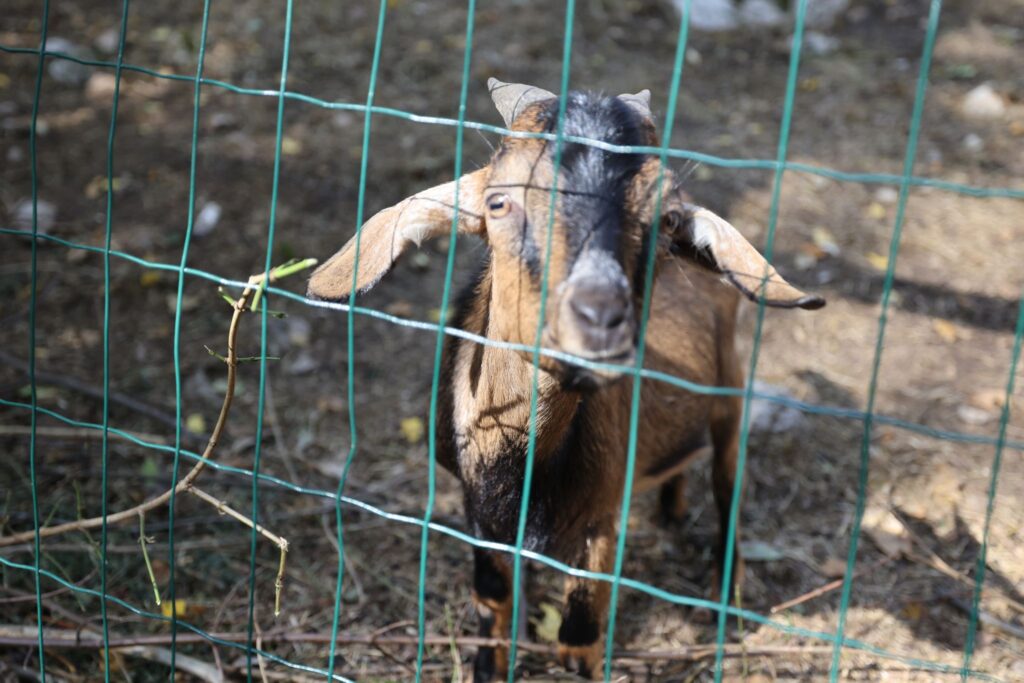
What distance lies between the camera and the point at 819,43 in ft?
28.1

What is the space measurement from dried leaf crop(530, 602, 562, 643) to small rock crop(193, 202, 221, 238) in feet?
10.7

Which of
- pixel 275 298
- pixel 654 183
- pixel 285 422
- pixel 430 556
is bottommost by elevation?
pixel 430 556

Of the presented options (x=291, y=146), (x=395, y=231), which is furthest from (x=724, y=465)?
(x=291, y=146)

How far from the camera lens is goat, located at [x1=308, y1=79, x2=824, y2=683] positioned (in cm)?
226

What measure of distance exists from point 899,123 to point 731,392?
21.9 feet

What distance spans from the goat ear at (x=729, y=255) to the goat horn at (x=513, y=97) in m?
0.56

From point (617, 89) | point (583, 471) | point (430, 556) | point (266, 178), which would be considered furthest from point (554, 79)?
point (583, 471)

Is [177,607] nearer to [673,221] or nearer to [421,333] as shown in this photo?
[421,333]

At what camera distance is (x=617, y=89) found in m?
7.45

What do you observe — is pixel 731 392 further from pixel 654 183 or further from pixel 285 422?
pixel 285 422

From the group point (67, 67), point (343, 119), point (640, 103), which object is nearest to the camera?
point (640, 103)

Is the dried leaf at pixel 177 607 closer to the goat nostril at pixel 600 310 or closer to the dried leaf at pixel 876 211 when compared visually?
the goat nostril at pixel 600 310

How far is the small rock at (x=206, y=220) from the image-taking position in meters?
A: 5.62

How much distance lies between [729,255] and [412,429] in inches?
96.5
